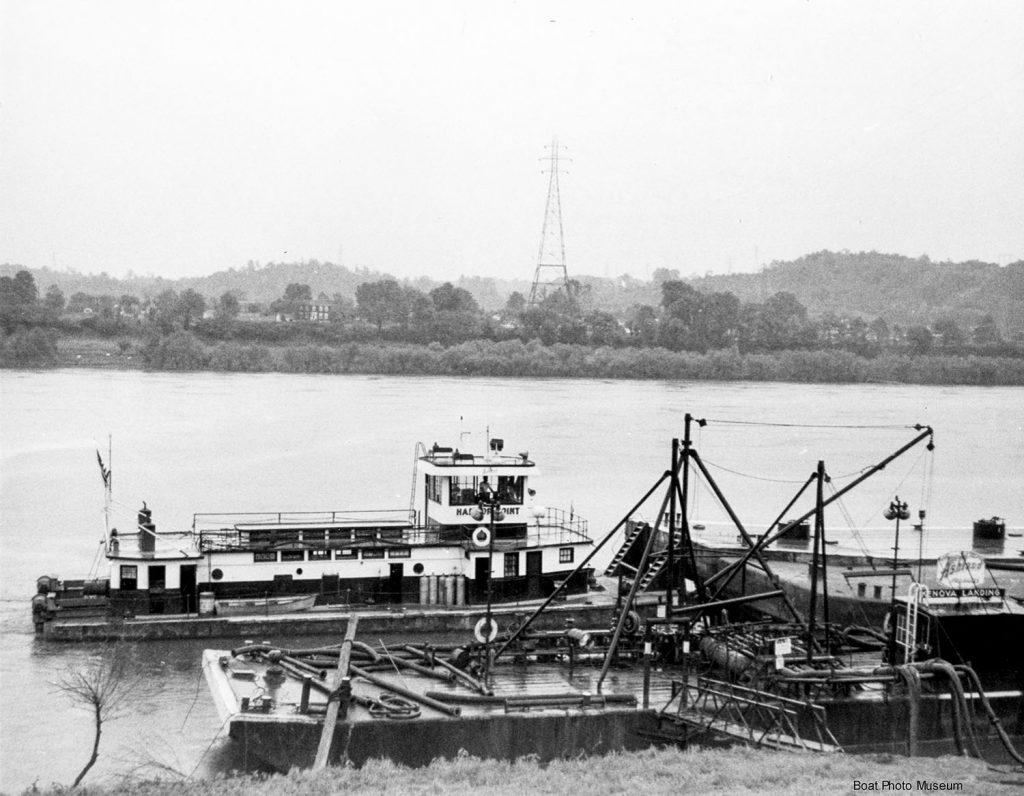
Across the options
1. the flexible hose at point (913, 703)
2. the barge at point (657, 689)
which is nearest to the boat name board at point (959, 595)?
the barge at point (657, 689)

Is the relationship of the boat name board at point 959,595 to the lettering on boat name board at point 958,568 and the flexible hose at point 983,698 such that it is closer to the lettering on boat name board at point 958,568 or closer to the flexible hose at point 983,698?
the lettering on boat name board at point 958,568

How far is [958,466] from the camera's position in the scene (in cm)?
6031

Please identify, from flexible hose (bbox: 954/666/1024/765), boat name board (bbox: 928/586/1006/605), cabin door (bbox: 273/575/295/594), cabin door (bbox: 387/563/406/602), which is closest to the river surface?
cabin door (bbox: 273/575/295/594)

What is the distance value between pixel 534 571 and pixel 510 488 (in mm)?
1896

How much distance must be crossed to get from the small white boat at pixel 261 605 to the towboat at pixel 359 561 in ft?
0.10

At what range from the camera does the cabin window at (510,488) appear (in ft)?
84.1

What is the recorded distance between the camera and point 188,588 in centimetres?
2439

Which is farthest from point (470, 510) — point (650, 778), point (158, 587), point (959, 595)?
point (650, 778)

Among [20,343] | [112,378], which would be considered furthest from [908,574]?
[20,343]

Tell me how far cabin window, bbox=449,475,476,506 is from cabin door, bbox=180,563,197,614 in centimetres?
564

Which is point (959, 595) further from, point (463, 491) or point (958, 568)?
point (463, 491)

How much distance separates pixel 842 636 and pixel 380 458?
36727 millimetres

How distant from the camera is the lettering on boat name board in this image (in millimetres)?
19016

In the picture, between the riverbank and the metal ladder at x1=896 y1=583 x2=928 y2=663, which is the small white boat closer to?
the metal ladder at x1=896 y1=583 x2=928 y2=663
